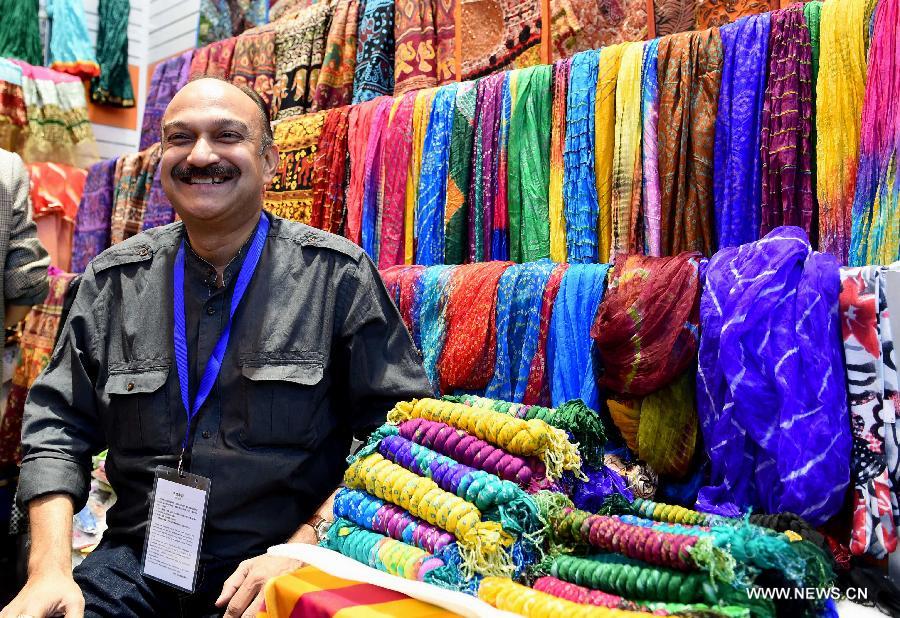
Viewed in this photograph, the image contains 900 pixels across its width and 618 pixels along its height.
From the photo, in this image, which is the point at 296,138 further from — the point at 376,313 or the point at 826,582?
the point at 826,582

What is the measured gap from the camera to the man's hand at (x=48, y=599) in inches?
50.9

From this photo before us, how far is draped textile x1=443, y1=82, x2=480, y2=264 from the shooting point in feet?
7.96

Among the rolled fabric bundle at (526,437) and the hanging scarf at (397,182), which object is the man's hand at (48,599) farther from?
the hanging scarf at (397,182)

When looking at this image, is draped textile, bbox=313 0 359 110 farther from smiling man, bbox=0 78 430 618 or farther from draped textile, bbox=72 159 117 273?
draped textile, bbox=72 159 117 273

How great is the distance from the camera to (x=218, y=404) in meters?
1.60

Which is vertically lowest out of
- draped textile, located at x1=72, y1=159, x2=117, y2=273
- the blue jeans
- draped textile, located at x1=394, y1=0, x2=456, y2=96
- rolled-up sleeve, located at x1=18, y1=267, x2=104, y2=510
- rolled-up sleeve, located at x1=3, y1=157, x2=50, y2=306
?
the blue jeans

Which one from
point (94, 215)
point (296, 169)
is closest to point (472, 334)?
point (296, 169)

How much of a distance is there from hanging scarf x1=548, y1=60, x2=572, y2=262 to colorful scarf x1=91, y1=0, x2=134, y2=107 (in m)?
4.19

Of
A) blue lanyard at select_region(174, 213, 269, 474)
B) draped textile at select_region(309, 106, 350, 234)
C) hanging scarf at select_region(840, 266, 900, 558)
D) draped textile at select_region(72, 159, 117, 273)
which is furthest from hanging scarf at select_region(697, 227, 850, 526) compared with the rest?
draped textile at select_region(72, 159, 117, 273)

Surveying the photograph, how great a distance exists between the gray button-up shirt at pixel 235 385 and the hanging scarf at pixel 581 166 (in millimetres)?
666

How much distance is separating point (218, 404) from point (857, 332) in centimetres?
127

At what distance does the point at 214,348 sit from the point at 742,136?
1.36m

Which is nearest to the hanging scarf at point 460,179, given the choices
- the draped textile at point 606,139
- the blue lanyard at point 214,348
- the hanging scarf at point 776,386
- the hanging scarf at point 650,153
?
the draped textile at point 606,139

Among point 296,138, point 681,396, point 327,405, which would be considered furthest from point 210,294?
point 296,138
